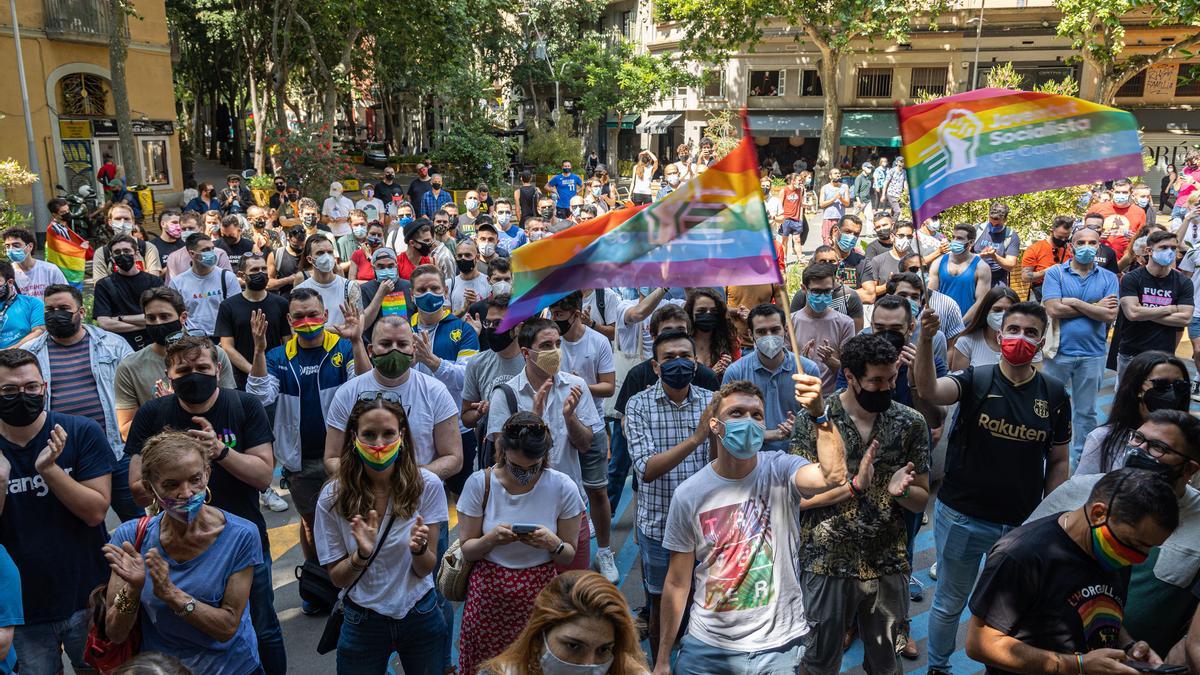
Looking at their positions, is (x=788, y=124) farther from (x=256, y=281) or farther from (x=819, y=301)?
(x=256, y=281)

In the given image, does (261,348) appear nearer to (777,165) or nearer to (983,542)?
(983,542)

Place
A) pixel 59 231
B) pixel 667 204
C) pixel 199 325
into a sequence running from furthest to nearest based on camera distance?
pixel 59 231, pixel 199 325, pixel 667 204

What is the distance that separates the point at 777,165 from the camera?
1591 inches

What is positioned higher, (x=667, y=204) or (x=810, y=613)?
(x=667, y=204)

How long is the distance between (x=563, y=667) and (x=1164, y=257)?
679 cm

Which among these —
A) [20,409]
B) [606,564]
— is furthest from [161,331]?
[606,564]

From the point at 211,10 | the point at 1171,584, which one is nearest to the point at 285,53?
the point at 211,10

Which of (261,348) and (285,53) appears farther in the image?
(285,53)

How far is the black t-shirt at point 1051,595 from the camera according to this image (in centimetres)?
304

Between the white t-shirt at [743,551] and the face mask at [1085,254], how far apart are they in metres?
4.80

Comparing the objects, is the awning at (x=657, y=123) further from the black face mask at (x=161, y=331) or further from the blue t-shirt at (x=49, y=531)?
the blue t-shirt at (x=49, y=531)

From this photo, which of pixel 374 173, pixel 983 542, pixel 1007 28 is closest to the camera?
pixel 983 542

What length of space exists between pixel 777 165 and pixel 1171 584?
38371 millimetres

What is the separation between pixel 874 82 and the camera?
39438mm
